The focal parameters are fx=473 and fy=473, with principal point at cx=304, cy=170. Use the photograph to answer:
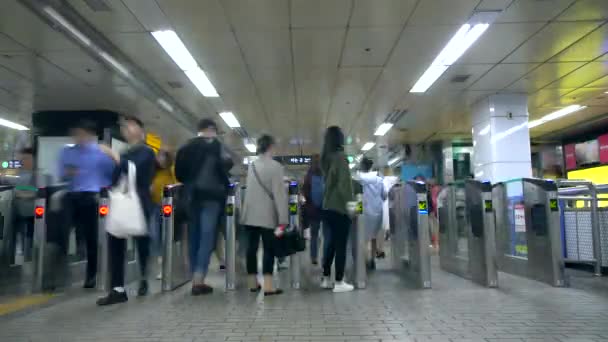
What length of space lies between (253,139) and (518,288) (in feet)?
40.2

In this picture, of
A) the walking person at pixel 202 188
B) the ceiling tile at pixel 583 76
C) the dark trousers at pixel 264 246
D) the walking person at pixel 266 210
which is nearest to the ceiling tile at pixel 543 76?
the ceiling tile at pixel 583 76

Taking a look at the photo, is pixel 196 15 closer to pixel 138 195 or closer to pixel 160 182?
pixel 160 182

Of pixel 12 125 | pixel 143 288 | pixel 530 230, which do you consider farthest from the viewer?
pixel 12 125

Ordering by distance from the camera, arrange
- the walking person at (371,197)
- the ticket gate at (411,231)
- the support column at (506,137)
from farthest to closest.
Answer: the support column at (506,137)
the walking person at (371,197)
the ticket gate at (411,231)

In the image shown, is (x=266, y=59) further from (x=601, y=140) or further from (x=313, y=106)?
(x=601, y=140)

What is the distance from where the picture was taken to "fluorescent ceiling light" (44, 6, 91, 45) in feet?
19.7

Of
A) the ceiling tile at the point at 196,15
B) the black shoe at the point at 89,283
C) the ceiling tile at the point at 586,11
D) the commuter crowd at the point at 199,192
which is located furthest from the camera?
the ceiling tile at the point at 586,11

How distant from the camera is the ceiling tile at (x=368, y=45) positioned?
7.01 metres

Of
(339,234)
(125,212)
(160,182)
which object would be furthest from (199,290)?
(160,182)

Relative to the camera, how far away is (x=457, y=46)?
7785mm

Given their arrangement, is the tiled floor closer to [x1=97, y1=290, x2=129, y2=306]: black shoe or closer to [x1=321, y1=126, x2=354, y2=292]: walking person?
[x1=97, y1=290, x2=129, y2=306]: black shoe

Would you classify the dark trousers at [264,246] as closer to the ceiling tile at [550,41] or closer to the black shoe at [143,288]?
the black shoe at [143,288]

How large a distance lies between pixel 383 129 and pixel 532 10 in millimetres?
8670

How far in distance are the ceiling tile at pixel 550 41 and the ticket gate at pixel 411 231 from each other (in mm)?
3299
